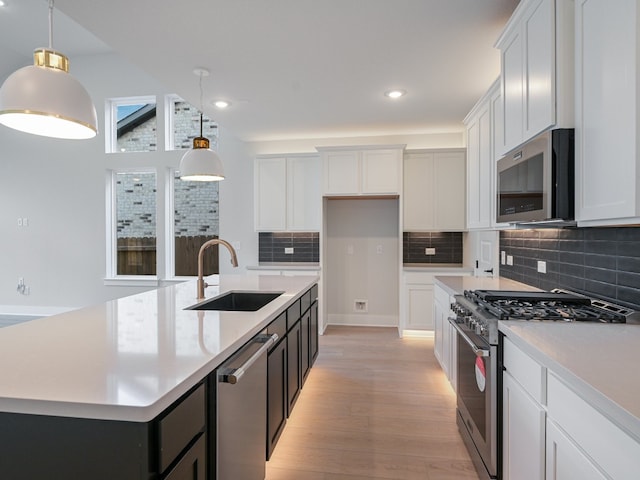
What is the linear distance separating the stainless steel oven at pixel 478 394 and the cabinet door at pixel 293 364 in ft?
3.39

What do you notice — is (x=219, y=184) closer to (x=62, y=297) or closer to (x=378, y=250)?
(x=378, y=250)

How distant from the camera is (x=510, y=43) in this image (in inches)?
83.1

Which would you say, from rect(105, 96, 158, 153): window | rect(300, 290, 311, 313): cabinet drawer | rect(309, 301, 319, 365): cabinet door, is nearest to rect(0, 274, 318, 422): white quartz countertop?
rect(300, 290, 311, 313): cabinet drawer

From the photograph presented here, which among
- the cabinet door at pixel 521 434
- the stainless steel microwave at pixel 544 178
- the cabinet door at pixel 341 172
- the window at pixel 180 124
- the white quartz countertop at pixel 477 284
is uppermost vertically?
the window at pixel 180 124

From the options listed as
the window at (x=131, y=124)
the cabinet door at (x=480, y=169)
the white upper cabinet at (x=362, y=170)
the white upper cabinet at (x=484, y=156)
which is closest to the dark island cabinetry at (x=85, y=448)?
the white upper cabinet at (x=484, y=156)

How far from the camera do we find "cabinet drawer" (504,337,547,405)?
1260 millimetres

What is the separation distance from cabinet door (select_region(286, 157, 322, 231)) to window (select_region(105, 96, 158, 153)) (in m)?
2.53

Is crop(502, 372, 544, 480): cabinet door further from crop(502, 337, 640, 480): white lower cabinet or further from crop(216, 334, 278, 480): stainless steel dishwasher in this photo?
crop(216, 334, 278, 480): stainless steel dishwasher

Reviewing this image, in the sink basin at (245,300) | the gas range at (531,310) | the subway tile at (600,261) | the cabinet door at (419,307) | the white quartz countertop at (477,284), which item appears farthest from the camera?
the cabinet door at (419,307)

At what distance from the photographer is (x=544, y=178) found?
67.3 inches

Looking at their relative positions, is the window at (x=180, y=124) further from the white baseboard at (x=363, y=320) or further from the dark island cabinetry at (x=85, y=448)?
the dark island cabinetry at (x=85, y=448)

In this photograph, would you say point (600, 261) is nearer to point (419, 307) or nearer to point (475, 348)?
point (475, 348)

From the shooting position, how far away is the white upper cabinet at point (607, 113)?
1225 millimetres

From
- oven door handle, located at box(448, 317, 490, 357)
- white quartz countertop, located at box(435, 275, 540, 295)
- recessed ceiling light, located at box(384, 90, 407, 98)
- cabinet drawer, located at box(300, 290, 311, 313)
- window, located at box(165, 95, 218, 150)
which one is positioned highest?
window, located at box(165, 95, 218, 150)
